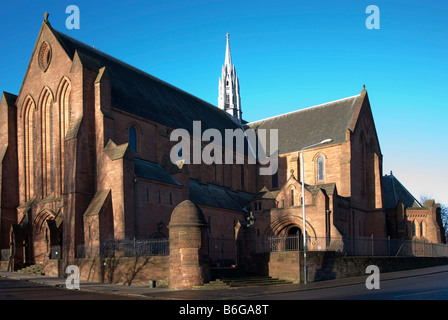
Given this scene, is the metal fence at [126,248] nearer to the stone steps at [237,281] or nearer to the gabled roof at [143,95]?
the stone steps at [237,281]

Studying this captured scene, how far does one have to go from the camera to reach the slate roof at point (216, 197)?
138ft

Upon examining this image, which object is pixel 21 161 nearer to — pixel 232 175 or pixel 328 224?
pixel 232 175

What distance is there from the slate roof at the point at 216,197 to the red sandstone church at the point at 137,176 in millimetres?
163

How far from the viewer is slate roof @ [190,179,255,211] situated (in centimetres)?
4212

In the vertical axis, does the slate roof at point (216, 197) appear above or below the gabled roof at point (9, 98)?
below

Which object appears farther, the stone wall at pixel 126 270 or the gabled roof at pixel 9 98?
the gabled roof at pixel 9 98

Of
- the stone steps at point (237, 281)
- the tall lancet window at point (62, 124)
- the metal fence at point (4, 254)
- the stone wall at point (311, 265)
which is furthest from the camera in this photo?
the tall lancet window at point (62, 124)

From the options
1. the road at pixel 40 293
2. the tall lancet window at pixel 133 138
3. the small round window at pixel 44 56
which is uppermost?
→ the small round window at pixel 44 56

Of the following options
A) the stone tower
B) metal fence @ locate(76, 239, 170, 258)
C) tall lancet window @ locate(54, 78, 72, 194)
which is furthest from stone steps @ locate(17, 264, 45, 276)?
the stone tower

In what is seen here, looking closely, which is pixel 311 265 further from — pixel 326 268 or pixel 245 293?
pixel 245 293

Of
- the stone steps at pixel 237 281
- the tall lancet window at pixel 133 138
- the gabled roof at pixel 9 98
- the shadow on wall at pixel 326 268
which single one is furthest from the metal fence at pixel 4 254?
the shadow on wall at pixel 326 268

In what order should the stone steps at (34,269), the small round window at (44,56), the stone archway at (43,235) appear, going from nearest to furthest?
1. the stone steps at (34,269)
2. the stone archway at (43,235)
3. the small round window at (44,56)

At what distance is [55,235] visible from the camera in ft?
115

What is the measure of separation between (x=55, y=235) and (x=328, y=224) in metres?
21.1
